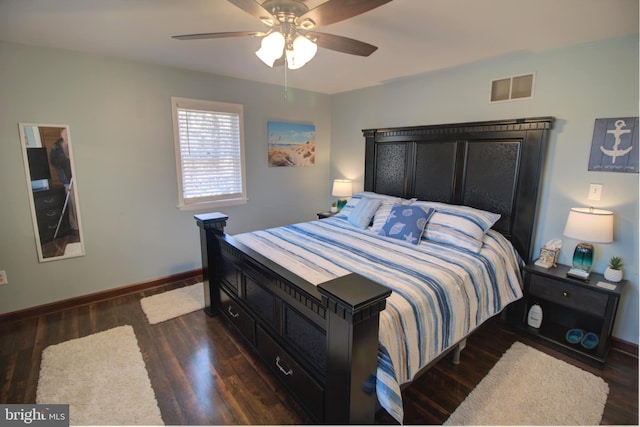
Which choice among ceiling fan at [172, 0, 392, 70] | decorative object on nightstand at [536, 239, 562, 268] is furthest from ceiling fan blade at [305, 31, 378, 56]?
decorative object on nightstand at [536, 239, 562, 268]

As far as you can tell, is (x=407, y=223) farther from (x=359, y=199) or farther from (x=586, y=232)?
(x=586, y=232)

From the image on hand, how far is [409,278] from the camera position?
6.10 feet

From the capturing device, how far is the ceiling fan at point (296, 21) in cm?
140

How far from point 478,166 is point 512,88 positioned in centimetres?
74

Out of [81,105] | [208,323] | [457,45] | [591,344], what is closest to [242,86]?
[81,105]

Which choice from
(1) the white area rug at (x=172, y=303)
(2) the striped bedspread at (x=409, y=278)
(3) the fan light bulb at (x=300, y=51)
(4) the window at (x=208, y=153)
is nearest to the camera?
(2) the striped bedspread at (x=409, y=278)

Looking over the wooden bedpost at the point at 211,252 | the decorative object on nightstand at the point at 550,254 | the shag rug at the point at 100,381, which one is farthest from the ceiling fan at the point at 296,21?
the decorative object on nightstand at the point at 550,254

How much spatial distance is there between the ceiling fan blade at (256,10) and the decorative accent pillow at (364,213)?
6.46 feet

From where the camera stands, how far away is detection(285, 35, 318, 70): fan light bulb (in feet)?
5.35

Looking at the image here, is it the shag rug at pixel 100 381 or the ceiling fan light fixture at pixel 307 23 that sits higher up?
the ceiling fan light fixture at pixel 307 23

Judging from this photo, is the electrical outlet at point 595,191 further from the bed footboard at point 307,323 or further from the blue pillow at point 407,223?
the bed footboard at point 307,323

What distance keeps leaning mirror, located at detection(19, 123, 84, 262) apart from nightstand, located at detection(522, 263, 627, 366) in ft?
13.5

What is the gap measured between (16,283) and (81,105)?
66.5 inches

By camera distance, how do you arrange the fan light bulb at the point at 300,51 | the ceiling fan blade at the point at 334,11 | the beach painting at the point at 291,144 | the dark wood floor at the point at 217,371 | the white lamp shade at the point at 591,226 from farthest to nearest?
the beach painting at the point at 291,144
the white lamp shade at the point at 591,226
the dark wood floor at the point at 217,371
the fan light bulb at the point at 300,51
the ceiling fan blade at the point at 334,11
